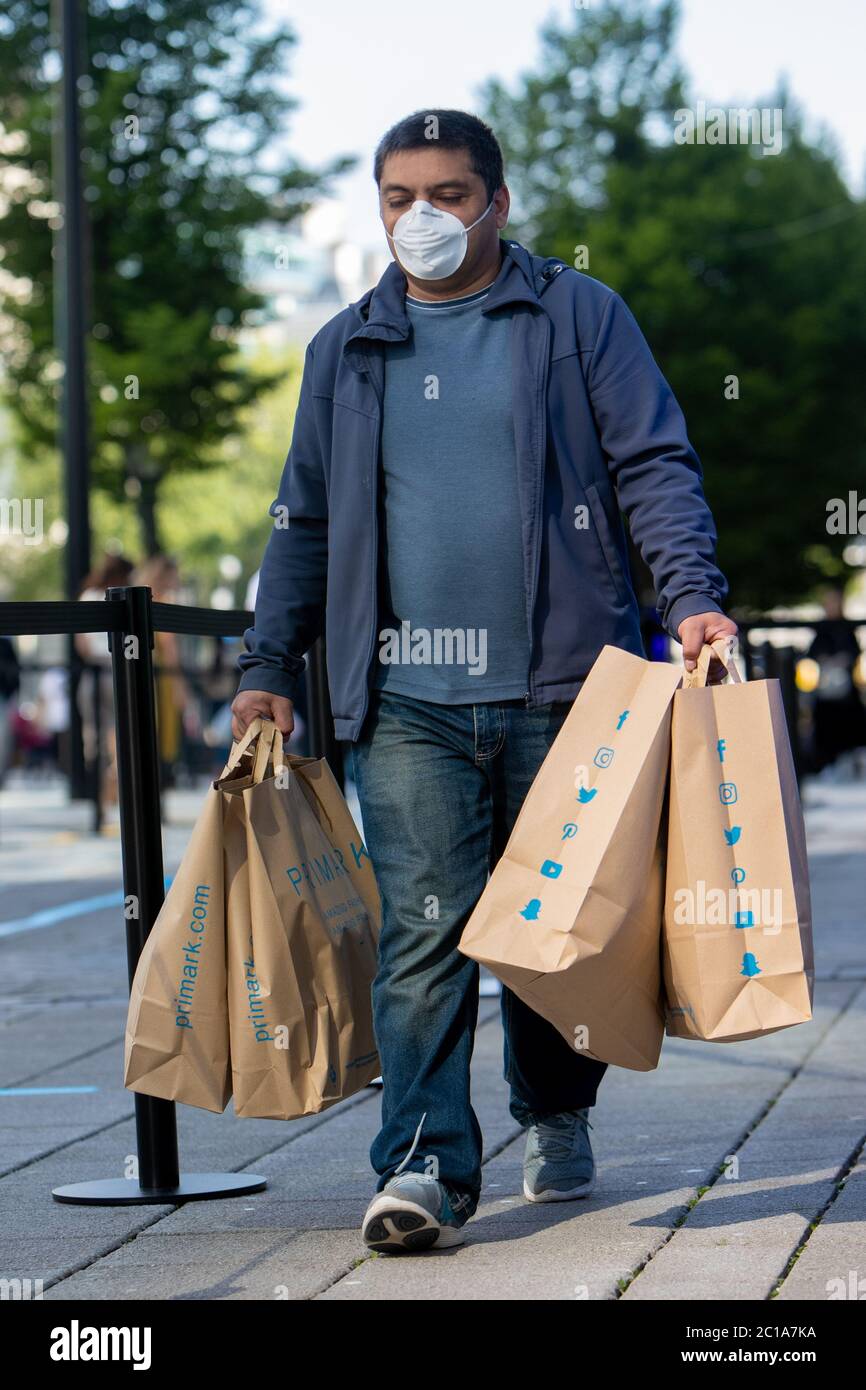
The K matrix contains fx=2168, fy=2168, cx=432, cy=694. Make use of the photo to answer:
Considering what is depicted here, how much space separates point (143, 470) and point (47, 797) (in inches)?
263

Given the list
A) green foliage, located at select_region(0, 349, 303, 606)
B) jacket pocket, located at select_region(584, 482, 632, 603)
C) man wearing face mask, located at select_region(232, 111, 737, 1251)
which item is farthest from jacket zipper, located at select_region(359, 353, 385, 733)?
green foliage, located at select_region(0, 349, 303, 606)

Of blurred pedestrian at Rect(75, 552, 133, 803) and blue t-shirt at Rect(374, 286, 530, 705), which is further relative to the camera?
blurred pedestrian at Rect(75, 552, 133, 803)

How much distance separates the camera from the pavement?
138 inches

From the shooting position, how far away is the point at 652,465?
12.8 feet

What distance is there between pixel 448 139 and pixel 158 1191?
2.10 m

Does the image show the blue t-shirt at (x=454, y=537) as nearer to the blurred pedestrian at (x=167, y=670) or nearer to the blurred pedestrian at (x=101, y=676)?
the blurred pedestrian at (x=101, y=676)

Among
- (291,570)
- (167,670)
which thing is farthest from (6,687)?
(291,570)

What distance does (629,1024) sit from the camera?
11.9ft

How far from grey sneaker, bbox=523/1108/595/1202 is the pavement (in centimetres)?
4

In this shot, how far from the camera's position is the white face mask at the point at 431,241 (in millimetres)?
3869

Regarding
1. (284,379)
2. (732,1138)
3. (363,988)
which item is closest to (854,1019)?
(732,1138)

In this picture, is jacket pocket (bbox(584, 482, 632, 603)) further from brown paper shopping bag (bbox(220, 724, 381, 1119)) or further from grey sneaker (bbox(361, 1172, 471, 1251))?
grey sneaker (bbox(361, 1172, 471, 1251))

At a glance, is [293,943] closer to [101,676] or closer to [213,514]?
[101,676]

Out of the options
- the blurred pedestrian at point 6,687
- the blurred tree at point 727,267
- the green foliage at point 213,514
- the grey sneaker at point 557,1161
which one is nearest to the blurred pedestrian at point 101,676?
the blurred pedestrian at point 6,687
